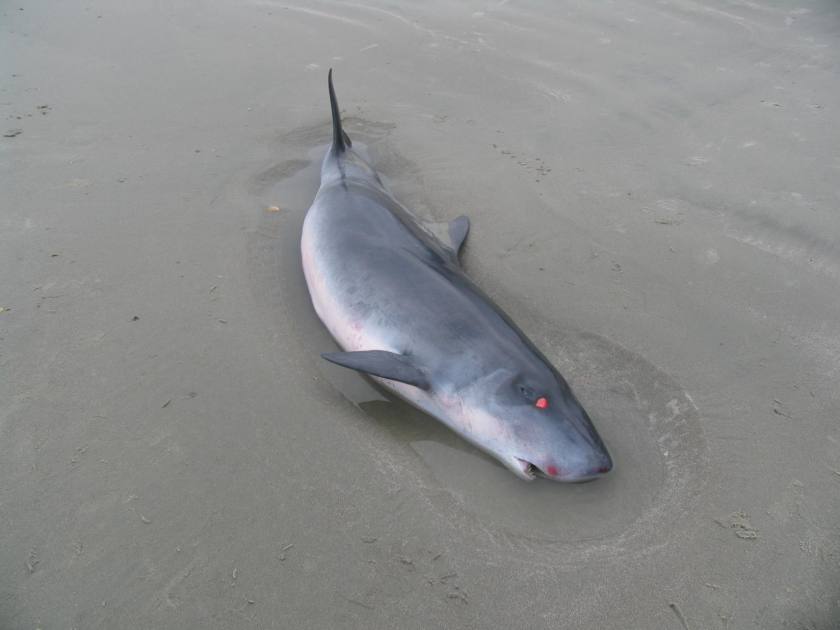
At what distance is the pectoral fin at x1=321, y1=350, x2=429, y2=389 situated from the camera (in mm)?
2758

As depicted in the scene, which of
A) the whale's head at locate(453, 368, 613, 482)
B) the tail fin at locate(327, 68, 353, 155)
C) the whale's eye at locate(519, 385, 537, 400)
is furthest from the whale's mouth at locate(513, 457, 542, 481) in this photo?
the tail fin at locate(327, 68, 353, 155)

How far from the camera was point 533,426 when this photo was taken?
2.63 meters

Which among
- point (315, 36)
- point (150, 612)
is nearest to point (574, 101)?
point (315, 36)

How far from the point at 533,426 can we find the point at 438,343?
2.12 ft

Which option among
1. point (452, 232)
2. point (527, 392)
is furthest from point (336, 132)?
point (527, 392)

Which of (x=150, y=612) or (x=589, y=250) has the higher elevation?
(x=589, y=250)

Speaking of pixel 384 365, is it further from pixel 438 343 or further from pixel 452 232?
pixel 452 232

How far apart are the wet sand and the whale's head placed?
116 millimetres

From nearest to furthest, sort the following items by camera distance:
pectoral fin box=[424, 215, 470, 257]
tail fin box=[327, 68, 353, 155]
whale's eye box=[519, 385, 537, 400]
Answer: whale's eye box=[519, 385, 537, 400] → pectoral fin box=[424, 215, 470, 257] → tail fin box=[327, 68, 353, 155]

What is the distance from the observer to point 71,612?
2158 millimetres

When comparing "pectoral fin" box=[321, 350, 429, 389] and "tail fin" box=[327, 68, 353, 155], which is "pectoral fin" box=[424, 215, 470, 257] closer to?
"tail fin" box=[327, 68, 353, 155]

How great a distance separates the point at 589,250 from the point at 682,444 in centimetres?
161

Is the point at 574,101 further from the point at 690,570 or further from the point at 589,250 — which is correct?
the point at 690,570

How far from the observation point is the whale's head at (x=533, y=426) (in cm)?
257
